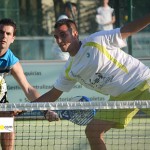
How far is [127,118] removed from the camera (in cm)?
611

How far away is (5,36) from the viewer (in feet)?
20.5

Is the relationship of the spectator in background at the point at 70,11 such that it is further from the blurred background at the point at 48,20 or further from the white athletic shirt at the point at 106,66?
the white athletic shirt at the point at 106,66

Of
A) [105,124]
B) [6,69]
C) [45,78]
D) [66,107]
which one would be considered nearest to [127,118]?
[105,124]

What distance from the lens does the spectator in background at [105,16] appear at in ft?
34.8

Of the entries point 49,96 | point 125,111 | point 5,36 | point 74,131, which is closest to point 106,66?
point 125,111

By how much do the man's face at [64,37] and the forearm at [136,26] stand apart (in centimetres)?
43

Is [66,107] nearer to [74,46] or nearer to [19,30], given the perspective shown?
[74,46]

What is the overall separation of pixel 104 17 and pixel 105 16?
0.14 ft

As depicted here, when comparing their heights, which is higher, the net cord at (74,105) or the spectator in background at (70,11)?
the spectator in background at (70,11)

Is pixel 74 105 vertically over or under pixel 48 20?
under

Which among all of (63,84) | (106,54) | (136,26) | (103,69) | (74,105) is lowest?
(74,105)

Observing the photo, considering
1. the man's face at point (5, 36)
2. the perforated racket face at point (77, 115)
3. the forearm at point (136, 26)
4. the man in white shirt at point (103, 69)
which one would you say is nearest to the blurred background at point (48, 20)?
the perforated racket face at point (77, 115)

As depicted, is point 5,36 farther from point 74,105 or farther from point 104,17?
point 104,17

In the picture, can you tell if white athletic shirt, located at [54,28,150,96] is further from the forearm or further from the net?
the net
